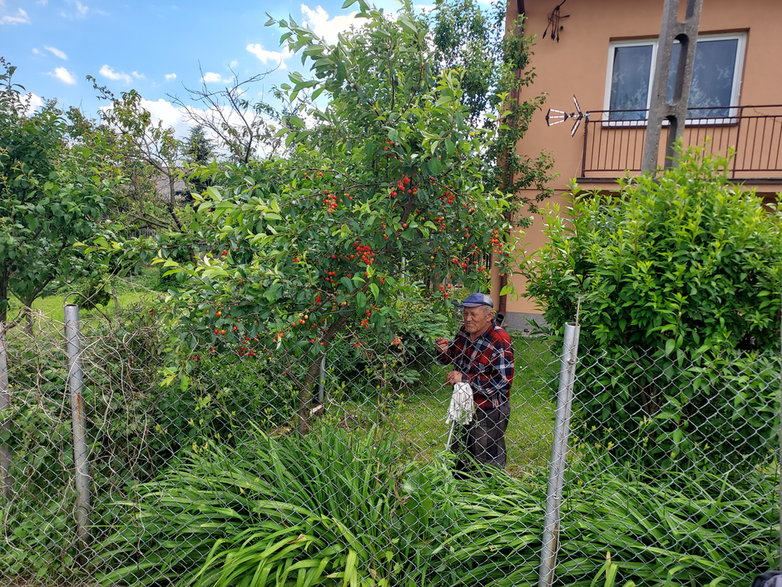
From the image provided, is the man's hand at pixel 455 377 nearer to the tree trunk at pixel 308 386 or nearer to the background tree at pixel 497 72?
the tree trunk at pixel 308 386

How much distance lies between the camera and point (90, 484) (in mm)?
2744

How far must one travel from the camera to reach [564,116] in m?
8.64

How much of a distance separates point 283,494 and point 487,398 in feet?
5.00

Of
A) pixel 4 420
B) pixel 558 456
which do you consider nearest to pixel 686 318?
pixel 558 456

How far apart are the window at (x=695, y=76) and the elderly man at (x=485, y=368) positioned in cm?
630

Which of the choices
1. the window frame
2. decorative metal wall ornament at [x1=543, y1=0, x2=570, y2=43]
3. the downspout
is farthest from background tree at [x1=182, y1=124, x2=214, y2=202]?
the window frame

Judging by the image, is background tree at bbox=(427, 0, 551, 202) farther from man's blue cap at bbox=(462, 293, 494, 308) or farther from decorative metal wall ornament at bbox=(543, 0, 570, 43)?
man's blue cap at bbox=(462, 293, 494, 308)

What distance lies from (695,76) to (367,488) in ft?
30.0

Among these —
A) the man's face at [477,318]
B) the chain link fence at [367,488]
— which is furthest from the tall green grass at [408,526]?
the man's face at [477,318]

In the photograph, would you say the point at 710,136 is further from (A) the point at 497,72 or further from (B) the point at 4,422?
(B) the point at 4,422

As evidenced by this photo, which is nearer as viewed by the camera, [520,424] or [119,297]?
[520,424]

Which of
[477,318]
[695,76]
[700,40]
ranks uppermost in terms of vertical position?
[700,40]

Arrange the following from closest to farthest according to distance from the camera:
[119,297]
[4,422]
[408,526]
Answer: [408,526] → [4,422] → [119,297]

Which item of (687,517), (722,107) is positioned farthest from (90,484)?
(722,107)
